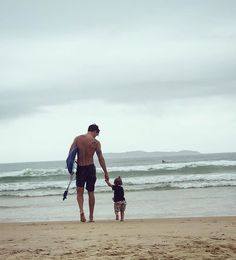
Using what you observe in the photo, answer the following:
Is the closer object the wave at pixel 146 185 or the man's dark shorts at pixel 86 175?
the man's dark shorts at pixel 86 175

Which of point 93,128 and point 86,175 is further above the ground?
point 93,128

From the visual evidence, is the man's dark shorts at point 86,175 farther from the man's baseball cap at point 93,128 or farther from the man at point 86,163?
the man's baseball cap at point 93,128

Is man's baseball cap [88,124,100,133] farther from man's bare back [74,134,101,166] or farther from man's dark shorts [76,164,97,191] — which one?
man's dark shorts [76,164,97,191]

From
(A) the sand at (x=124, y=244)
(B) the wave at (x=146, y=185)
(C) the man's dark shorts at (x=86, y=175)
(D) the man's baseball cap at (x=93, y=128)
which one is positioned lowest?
(B) the wave at (x=146, y=185)

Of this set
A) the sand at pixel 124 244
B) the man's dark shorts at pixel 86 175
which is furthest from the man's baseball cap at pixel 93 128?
the sand at pixel 124 244

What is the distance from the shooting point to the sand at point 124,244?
12.5ft

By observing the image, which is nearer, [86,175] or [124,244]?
[124,244]

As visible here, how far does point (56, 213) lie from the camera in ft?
34.0

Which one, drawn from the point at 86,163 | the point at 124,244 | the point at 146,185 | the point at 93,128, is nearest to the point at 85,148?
the point at 86,163

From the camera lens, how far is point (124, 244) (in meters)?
4.30

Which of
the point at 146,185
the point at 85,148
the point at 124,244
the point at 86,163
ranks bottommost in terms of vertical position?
the point at 146,185

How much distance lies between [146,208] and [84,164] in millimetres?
4088

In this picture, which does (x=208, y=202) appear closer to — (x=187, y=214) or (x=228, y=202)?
(x=228, y=202)

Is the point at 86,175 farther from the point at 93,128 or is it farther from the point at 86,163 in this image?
the point at 93,128
